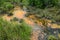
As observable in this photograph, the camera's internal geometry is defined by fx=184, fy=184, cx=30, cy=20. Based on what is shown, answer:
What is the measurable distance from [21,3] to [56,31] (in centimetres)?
635

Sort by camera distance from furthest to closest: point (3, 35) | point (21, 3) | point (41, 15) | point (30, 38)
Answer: point (21, 3)
point (41, 15)
point (30, 38)
point (3, 35)

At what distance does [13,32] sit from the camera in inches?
360

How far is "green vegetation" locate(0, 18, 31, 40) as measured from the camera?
8.82m

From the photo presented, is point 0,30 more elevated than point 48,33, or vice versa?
point 0,30

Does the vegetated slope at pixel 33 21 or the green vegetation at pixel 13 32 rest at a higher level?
the green vegetation at pixel 13 32

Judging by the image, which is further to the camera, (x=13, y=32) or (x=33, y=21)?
(x=33, y=21)

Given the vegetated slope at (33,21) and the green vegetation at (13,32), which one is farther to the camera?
the vegetated slope at (33,21)

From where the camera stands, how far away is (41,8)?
14891mm

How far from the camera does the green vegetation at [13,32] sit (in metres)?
8.82

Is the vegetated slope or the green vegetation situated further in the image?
the vegetated slope

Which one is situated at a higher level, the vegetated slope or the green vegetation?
the green vegetation

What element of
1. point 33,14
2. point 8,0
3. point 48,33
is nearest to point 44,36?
point 48,33

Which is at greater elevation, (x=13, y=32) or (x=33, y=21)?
(x=13, y=32)

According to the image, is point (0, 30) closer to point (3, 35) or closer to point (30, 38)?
point (3, 35)
